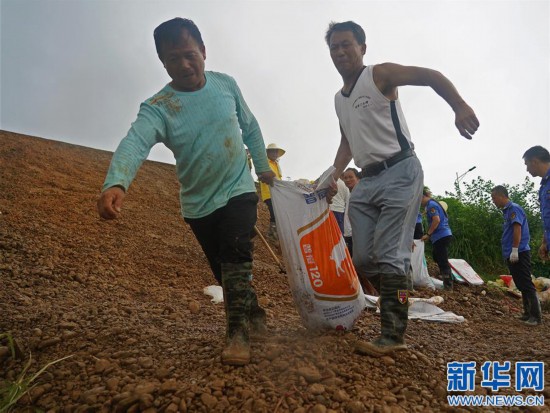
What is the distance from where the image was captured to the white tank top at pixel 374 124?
226cm

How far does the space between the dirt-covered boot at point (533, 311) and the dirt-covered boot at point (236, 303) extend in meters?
3.88

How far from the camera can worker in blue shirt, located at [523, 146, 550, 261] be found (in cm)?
380

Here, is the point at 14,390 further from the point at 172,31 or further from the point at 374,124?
the point at 374,124

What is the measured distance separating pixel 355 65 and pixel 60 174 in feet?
23.2

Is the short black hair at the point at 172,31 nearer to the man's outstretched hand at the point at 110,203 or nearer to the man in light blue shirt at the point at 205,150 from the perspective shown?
the man in light blue shirt at the point at 205,150

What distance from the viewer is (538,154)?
153 inches

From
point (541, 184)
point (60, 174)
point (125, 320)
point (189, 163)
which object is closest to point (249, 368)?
point (189, 163)

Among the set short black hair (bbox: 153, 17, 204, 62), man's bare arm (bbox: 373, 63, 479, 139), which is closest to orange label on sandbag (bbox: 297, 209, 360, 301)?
man's bare arm (bbox: 373, 63, 479, 139)

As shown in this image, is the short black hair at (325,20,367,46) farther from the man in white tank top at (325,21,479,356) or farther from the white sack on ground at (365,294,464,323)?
the white sack on ground at (365,294,464,323)

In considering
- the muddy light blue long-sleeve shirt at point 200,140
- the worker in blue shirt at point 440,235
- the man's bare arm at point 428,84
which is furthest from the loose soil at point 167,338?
the man's bare arm at point 428,84

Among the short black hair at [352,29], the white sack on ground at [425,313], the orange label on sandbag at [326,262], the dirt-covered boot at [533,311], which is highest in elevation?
the short black hair at [352,29]

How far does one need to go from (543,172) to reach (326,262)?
2824 millimetres

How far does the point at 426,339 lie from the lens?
8.79 ft

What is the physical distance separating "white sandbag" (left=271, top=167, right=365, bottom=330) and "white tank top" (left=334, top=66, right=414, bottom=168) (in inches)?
12.2
